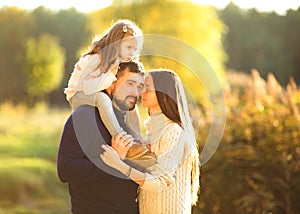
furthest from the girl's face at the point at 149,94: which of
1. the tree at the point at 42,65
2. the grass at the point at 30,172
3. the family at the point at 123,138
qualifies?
the tree at the point at 42,65

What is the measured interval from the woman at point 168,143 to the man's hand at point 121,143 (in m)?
0.15

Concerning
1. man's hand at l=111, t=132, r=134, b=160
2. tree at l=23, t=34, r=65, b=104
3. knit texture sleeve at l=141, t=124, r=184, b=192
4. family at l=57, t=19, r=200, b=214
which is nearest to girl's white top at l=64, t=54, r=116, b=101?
family at l=57, t=19, r=200, b=214

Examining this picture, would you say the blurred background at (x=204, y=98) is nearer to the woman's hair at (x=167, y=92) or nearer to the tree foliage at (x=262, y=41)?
the tree foliage at (x=262, y=41)

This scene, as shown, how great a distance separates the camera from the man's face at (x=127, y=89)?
9.14ft

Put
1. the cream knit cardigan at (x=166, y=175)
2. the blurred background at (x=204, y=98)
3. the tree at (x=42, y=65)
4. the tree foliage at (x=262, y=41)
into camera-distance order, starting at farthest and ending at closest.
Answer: the tree foliage at (x=262, y=41) < the tree at (x=42, y=65) < the blurred background at (x=204, y=98) < the cream knit cardigan at (x=166, y=175)

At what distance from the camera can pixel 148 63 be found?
1694 centimetres

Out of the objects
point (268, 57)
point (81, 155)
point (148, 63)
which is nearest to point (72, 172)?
point (81, 155)

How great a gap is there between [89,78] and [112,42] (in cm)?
18

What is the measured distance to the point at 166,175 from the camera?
276 cm

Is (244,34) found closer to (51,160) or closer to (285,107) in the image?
(51,160)

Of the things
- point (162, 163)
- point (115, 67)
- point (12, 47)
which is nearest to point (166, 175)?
point (162, 163)

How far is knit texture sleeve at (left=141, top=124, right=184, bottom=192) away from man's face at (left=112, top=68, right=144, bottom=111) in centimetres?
20

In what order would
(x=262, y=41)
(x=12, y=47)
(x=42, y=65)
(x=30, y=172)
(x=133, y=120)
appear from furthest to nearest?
(x=262, y=41) → (x=12, y=47) → (x=42, y=65) → (x=30, y=172) → (x=133, y=120)

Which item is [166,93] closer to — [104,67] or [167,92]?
[167,92]
